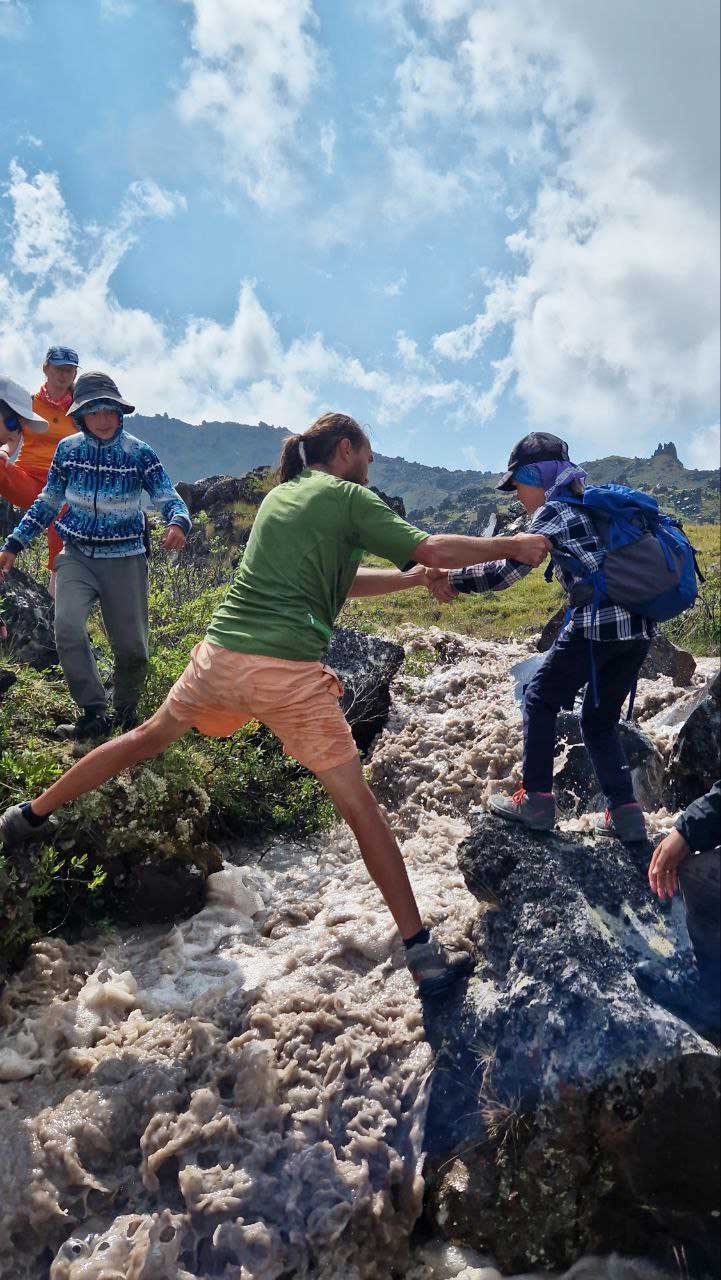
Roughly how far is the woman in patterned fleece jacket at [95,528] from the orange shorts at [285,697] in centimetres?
188

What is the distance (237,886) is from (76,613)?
2110 millimetres

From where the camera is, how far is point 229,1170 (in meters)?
3.05

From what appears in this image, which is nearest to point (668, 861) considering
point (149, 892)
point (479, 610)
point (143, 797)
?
point (149, 892)

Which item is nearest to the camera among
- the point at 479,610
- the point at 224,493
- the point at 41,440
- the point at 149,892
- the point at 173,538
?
the point at 149,892

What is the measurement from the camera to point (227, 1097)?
3.37 metres

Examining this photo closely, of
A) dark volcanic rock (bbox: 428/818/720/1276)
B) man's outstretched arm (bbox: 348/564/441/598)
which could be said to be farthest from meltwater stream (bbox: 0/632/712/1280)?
man's outstretched arm (bbox: 348/564/441/598)

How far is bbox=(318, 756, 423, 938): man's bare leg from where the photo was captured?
135 inches

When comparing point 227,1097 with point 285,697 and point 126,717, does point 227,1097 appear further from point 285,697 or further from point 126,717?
point 126,717

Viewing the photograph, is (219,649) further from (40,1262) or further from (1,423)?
(1,423)

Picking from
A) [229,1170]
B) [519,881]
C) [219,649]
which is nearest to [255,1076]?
[229,1170]

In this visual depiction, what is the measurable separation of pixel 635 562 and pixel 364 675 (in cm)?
427

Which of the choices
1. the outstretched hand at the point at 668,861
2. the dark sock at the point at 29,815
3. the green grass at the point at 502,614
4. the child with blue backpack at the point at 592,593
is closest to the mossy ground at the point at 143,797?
the dark sock at the point at 29,815

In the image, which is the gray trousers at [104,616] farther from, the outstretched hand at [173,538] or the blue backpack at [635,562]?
the blue backpack at [635,562]

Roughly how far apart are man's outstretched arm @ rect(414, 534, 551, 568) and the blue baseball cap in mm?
4574
